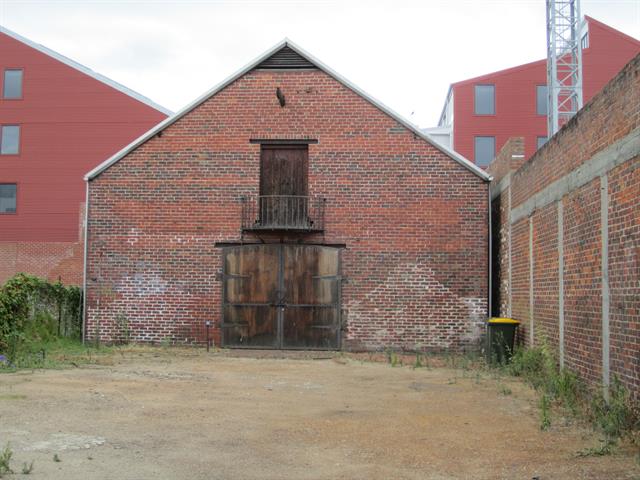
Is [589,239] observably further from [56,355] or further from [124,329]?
[124,329]

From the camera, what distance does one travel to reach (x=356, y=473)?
6047 millimetres

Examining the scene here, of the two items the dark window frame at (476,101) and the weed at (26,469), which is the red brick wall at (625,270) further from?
the dark window frame at (476,101)

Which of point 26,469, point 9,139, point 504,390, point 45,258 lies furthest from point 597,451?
point 9,139

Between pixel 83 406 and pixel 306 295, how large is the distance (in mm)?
7943

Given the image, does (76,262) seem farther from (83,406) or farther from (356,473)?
(356,473)

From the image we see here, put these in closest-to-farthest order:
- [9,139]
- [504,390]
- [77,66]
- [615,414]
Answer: [615,414] < [504,390] < [77,66] < [9,139]

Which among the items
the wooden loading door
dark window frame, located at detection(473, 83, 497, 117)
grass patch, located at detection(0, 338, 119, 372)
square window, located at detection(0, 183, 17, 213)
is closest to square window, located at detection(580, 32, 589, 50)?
dark window frame, located at detection(473, 83, 497, 117)

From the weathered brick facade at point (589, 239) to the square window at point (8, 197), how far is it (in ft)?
88.8

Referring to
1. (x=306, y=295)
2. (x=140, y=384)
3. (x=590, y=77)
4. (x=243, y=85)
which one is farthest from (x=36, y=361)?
(x=590, y=77)

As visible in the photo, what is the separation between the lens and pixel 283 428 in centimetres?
789

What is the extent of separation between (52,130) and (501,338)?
26.6m

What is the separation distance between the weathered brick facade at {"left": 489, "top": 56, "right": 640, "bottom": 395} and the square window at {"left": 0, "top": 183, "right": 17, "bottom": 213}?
1065 inches

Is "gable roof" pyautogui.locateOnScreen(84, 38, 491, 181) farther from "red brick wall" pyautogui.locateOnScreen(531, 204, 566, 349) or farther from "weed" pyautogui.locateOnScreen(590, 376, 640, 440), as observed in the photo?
"weed" pyautogui.locateOnScreen(590, 376, 640, 440)

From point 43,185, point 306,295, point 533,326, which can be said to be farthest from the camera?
point 43,185
